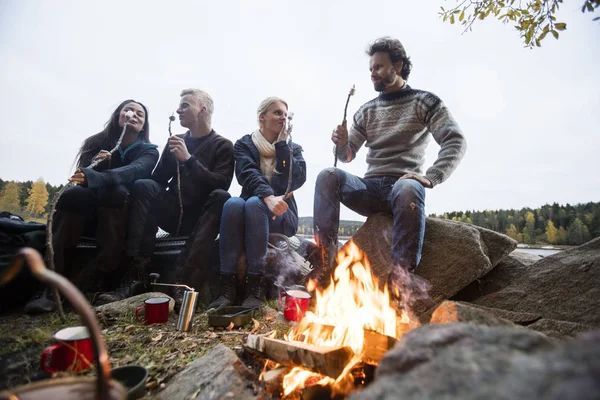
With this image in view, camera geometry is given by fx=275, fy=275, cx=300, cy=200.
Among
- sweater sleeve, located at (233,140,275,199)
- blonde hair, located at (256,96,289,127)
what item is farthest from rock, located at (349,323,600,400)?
blonde hair, located at (256,96,289,127)

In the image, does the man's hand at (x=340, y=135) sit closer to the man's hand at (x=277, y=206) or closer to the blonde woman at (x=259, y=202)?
the blonde woman at (x=259, y=202)

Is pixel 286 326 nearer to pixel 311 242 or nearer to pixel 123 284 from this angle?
pixel 311 242

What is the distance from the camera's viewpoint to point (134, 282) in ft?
12.1

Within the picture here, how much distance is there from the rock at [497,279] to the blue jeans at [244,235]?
2342mm

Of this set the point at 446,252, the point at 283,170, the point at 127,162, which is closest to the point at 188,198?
the point at 127,162

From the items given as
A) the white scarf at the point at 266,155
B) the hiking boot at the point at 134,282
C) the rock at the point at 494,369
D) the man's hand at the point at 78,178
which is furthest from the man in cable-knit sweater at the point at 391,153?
the man's hand at the point at 78,178

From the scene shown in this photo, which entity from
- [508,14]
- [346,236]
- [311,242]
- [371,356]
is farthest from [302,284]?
[508,14]

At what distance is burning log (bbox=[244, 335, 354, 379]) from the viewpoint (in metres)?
1.55

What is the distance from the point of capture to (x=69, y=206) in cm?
347

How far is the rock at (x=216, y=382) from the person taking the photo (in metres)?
1.48

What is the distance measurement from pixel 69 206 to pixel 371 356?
3.88 metres

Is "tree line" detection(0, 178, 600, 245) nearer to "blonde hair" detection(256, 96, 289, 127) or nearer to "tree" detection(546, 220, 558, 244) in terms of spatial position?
"tree" detection(546, 220, 558, 244)

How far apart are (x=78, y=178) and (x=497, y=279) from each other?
201 inches

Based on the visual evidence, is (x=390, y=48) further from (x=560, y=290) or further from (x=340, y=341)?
(x=340, y=341)
